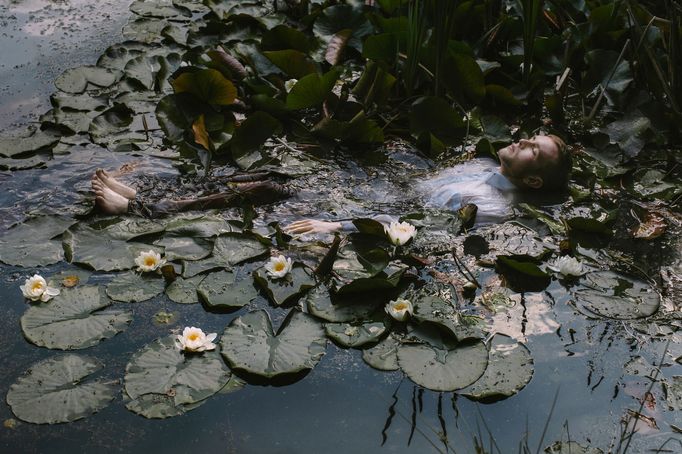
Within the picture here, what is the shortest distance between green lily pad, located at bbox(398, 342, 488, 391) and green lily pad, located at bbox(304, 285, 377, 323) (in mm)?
217

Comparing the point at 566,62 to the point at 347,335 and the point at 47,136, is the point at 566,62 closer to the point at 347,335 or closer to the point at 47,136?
the point at 347,335

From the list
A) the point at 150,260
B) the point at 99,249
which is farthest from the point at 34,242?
the point at 150,260

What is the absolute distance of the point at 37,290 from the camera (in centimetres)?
263

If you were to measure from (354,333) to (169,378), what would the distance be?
622 millimetres

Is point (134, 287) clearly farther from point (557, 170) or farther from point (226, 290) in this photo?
point (557, 170)

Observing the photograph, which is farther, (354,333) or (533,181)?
(533,181)

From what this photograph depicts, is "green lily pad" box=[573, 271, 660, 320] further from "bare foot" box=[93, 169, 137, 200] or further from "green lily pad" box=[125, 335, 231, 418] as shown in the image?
"bare foot" box=[93, 169, 137, 200]

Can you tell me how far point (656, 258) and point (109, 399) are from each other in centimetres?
214

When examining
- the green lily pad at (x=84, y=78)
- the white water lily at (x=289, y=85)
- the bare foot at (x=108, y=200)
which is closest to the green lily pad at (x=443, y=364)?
the bare foot at (x=108, y=200)

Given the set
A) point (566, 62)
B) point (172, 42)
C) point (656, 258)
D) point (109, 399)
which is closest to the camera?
point (109, 399)

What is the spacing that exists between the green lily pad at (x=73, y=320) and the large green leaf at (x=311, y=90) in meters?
1.53

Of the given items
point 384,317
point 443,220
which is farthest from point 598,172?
point 384,317

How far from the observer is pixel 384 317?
104 inches

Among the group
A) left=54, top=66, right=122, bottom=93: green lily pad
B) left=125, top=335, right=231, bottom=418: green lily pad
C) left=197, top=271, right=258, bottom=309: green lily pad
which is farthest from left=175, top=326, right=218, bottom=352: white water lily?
left=54, top=66, right=122, bottom=93: green lily pad
